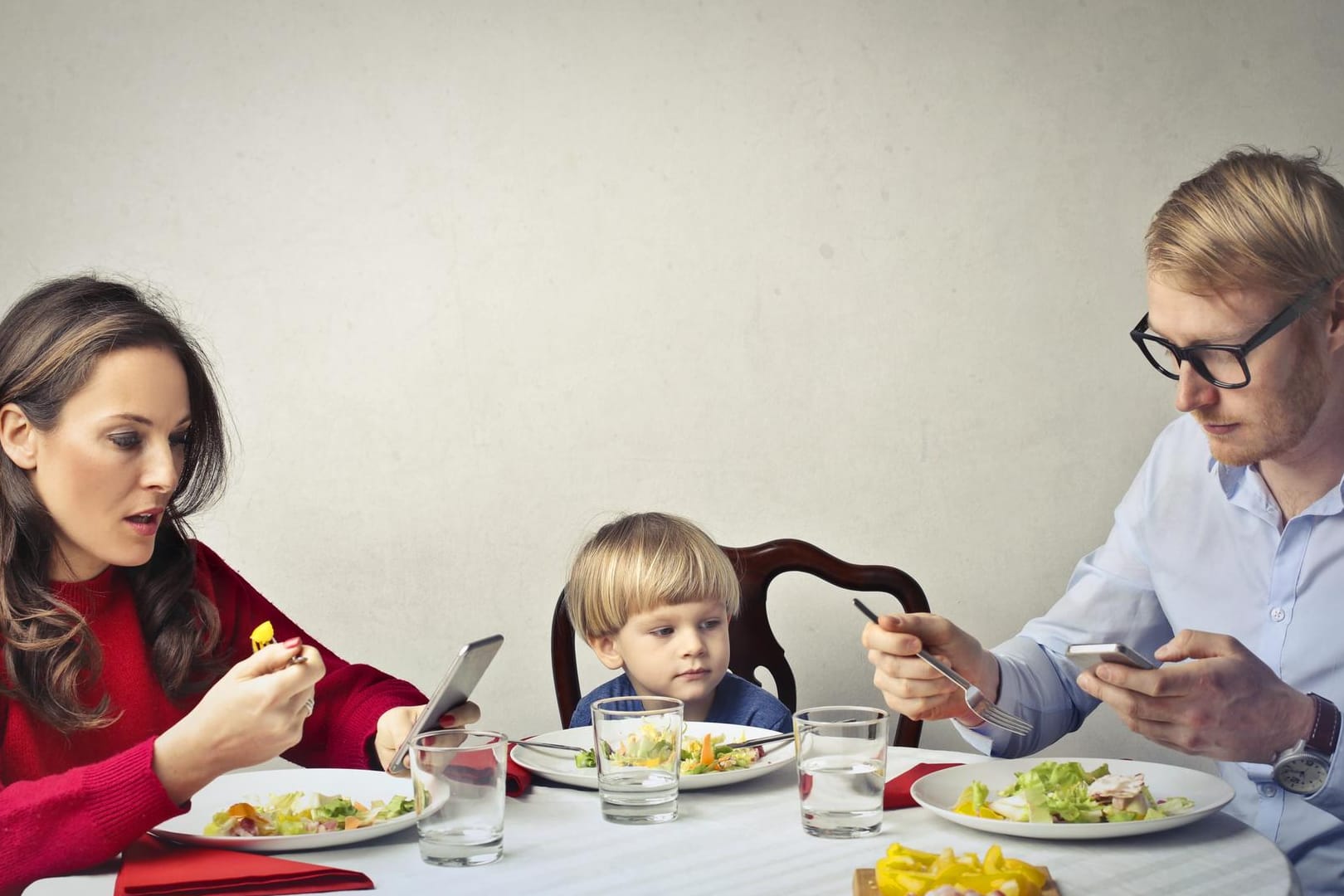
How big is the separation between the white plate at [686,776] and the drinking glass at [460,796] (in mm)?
261

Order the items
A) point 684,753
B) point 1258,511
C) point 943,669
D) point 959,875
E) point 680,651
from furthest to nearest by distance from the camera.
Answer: point 680,651, point 1258,511, point 684,753, point 943,669, point 959,875

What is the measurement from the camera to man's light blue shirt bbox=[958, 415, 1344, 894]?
162 cm

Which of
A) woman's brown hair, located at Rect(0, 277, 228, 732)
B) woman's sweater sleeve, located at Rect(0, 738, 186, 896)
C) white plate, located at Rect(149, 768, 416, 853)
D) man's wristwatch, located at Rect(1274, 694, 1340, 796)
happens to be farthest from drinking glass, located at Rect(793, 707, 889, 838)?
woman's brown hair, located at Rect(0, 277, 228, 732)

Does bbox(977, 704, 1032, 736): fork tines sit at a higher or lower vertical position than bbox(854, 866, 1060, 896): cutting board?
higher

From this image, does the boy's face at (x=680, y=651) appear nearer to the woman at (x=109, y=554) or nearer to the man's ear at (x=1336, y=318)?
the woman at (x=109, y=554)

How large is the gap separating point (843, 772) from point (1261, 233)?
909 mm

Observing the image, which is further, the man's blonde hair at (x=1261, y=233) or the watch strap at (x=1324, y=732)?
the man's blonde hair at (x=1261, y=233)

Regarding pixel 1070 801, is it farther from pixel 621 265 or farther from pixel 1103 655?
pixel 621 265

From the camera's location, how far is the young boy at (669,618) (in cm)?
215

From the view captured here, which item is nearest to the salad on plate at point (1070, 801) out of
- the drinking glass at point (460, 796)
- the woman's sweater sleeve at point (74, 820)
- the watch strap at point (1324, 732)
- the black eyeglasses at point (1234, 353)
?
the watch strap at point (1324, 732)

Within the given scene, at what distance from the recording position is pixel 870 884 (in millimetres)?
1068

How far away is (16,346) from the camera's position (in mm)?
1629

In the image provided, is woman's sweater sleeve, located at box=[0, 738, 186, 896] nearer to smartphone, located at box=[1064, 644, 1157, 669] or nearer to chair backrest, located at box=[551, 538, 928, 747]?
smartphone, located at box=[1064, 644, 1157, 669]

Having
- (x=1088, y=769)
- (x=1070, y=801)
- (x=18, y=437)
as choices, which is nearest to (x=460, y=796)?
(x=1070, y=801)
